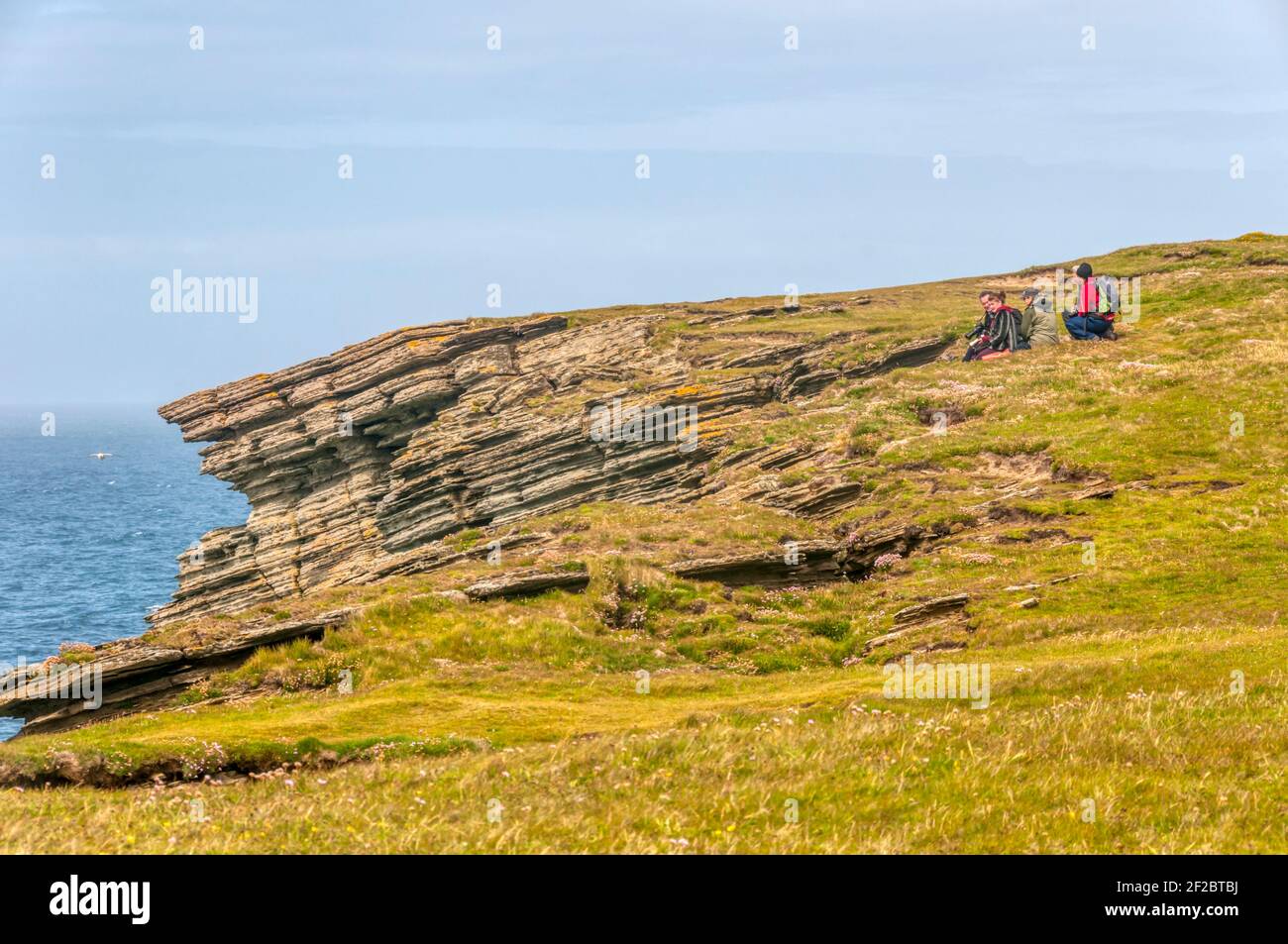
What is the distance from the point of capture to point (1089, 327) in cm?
6097

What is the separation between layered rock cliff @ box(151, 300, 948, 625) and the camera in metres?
58.4

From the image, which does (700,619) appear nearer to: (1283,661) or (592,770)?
(1283,661)

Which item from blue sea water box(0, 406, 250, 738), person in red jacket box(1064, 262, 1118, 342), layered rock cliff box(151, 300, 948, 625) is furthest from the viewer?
blue sea water box(0, 406, 250, 738)

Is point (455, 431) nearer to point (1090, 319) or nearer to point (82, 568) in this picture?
point (1090, 319)

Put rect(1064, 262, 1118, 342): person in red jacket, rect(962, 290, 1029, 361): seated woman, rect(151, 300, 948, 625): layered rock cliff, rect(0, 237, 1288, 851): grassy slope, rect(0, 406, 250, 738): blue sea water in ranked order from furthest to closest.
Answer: rect(0, 406, 250, 738): blue sea water → rect(962, 290, 1029, 361): seated woman → rect(1064, 262, 1118, 342): person in red jacket → rect(151, 300, 948, 625): layered rock cliff → rect(0, 237, 1288, 851): grassy slope

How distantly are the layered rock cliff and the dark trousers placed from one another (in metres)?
8.32

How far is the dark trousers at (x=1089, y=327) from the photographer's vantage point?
2393 inches

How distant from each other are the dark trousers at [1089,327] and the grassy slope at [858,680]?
3055mm

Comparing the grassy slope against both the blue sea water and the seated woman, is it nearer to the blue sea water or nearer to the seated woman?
the seated woman

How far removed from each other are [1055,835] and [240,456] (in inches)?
3063

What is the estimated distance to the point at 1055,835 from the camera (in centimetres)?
1118

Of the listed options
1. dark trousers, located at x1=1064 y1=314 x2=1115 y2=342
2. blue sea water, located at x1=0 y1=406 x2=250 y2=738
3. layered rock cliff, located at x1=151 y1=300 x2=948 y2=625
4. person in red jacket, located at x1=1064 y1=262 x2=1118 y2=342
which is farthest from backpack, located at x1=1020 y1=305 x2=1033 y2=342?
blue sea water, located at x1=0 y1=406 x2=250 y2=738

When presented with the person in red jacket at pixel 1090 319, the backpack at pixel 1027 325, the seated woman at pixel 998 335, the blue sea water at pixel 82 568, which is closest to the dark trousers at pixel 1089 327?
the person in red jacket at pixel 1090 319
